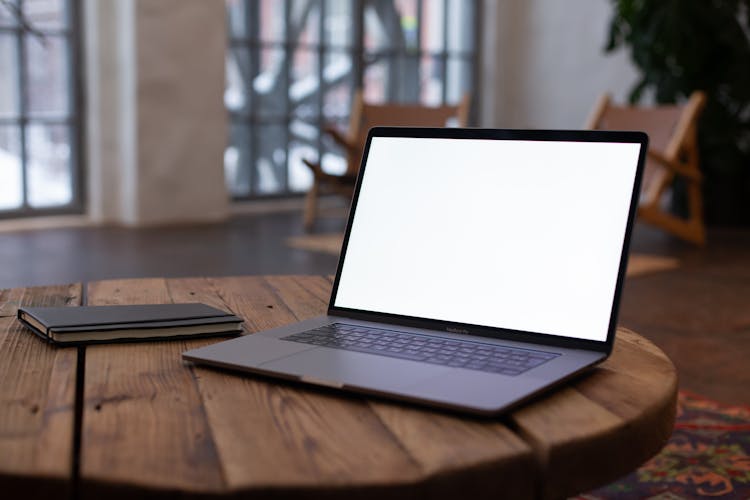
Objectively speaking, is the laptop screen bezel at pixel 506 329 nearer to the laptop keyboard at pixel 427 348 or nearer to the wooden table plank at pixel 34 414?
the laptop keyboard at pixel 427 348

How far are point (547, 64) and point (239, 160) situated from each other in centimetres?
256

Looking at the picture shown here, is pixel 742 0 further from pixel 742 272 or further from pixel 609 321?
pixel 609 321

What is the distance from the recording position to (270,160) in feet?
21.2

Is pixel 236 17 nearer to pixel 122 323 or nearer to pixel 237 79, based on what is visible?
pixel 237 79

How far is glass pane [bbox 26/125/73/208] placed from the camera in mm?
5336

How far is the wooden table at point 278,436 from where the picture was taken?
1.96 feet

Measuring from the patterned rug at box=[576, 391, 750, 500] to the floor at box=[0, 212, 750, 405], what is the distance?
190 mm

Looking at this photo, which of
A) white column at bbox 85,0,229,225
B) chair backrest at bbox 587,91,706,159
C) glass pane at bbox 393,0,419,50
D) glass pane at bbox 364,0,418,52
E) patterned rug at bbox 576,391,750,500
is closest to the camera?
patterned rug at bbox 576,391,750,500

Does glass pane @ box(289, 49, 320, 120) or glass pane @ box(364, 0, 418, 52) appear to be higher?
glass pane @ box(364, 0, 418, 52)

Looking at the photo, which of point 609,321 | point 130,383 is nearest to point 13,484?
point 130,383

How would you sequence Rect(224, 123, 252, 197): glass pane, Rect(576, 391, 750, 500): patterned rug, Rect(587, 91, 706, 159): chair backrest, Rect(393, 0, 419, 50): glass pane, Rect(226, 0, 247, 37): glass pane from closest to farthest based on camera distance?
Rect(576, 391, 750, 500): patterned rug → Rect(587, 91, 706, 159): chair backrest → Rect(226, 0, 247, 37): glass pane → Rect(224, 123, 252, 197): glass pane → Rect(393, 0, 419, 50): glass pane

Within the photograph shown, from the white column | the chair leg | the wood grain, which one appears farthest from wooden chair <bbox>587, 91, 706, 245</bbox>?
the wood grain

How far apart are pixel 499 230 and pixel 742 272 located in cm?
355

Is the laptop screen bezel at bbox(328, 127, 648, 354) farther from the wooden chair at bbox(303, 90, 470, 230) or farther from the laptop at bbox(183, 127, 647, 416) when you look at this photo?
the wooden chair at bbox(303, 90, 470, 230)
